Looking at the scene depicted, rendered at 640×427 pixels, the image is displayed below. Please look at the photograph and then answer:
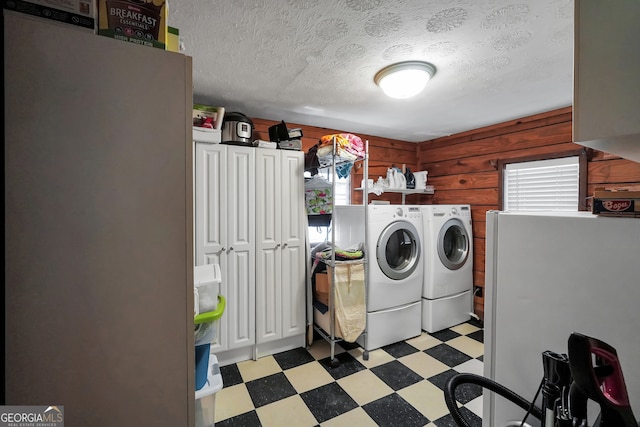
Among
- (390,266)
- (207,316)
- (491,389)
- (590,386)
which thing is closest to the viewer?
(590,386)

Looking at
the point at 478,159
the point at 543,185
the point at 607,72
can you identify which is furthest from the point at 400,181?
the point at 607,72

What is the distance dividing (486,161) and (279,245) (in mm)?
2452

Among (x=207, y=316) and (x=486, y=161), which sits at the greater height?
(x=486, y=161)

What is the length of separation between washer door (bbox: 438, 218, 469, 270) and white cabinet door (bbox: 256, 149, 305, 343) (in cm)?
142

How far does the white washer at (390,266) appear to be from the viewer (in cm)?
232

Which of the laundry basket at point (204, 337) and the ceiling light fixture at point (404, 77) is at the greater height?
the ceiling light fixture at point (404, 77)

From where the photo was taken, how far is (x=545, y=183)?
254 cm

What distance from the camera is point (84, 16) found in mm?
655

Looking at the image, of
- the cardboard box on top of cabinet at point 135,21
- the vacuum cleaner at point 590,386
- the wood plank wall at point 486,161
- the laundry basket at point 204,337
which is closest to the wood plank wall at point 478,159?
the wood plank wall at point 486,161

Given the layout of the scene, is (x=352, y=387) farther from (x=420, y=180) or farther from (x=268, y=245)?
(x=420, y=180)

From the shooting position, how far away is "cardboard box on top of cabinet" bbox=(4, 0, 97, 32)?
24.0 inches

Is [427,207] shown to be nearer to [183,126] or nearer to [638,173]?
[638,173]

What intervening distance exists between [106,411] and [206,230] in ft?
4.66

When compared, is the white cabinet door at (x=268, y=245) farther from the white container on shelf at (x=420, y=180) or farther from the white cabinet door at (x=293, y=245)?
the white container on shelf at (x=420, y=180)
